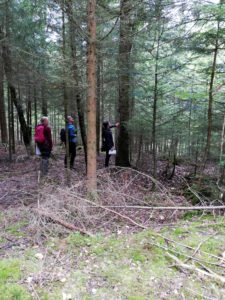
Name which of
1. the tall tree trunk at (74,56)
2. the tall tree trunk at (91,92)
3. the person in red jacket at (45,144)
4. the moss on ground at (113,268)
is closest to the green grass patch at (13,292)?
the moss on ground at (113,268)

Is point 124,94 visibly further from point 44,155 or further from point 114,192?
point 114,192

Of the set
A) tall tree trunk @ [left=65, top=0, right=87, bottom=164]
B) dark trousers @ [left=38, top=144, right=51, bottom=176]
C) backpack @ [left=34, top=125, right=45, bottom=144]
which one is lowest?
dark trousers @ [left=38, top=144, right=51, bottom=176]

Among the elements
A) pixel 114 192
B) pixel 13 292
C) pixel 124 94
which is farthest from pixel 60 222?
pixel 124 94

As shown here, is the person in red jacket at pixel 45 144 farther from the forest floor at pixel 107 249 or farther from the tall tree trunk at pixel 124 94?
the tall tree trunk at pixel 124 94

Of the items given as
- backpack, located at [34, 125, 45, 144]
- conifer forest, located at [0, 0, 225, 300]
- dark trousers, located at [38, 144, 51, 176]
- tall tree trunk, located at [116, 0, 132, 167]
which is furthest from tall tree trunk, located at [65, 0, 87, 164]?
dark trousers, located at [38, 144, 51, 176]

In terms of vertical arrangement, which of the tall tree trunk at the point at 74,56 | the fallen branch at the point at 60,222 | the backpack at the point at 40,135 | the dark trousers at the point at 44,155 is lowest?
the fallen branch at the point at 60,222

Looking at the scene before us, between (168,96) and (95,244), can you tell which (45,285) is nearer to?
(95,244)

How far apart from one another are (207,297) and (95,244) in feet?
5.82

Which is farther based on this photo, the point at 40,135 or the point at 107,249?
the point at 40,135

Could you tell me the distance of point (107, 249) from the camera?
4023mm

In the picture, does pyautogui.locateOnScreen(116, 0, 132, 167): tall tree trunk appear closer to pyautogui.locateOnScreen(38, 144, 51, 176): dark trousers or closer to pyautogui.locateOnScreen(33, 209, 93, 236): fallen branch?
pyautogui.locateOnScreen(38, 144, 51, 176): dark trousers

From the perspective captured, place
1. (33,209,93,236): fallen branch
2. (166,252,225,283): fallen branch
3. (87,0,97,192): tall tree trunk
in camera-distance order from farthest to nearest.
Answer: (87,0,97,192): tall tree trunk, (33,209,93,236): fallen branch, (166,252,225,283): fallen branch

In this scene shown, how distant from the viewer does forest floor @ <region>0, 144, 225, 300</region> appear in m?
3.17

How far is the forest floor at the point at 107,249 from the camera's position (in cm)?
→ 317
